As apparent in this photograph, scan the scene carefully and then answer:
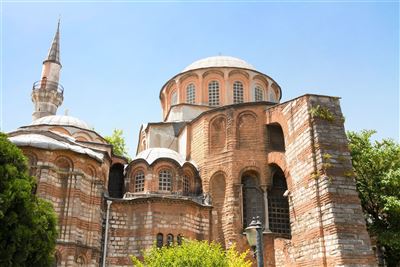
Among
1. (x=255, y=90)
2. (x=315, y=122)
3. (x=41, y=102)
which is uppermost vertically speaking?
(x=41, y=102)

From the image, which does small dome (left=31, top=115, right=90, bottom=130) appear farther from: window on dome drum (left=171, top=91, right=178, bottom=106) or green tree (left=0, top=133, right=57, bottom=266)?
green tree (left=0, top=133, right=57, bottom=266)

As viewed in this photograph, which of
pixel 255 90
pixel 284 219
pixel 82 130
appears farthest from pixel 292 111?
pixel 82 130

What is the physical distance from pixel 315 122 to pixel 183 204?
21.2 feet

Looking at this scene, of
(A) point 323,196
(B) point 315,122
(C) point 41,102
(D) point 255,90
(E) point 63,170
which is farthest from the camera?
(C) point 41,102

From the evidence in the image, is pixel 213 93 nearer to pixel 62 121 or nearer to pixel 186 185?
pixel 186 185

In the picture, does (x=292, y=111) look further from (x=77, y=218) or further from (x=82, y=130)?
(x=82, y=130)

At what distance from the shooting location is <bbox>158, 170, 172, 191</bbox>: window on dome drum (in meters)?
19.0

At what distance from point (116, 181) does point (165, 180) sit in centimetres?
279

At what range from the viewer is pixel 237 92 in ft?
81.1

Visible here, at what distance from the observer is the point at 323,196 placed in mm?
14016

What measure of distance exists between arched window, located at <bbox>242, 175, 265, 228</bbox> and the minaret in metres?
18.2

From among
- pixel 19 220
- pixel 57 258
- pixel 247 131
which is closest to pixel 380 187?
pixel 247 131

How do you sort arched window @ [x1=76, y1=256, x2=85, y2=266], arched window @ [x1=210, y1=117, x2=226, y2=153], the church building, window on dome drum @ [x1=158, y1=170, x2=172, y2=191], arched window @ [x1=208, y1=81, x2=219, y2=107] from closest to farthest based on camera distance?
the church building, arched window @ [x1=76, y1=256, x2=85, y2=266], window on dome drum @ [x1=158, y1=170, x2=172, y2=191], arched window @ [x1=210, y1=117, x2=226, y2=153], arched window @ [x1=208, y1=81, x2=219, y2=107]

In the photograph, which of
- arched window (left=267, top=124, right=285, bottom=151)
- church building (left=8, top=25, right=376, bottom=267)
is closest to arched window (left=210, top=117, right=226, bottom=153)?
church building (left=8, top=25, right=376, bottom=267)
